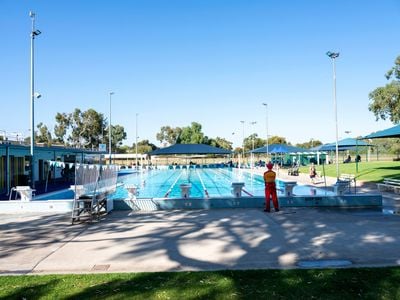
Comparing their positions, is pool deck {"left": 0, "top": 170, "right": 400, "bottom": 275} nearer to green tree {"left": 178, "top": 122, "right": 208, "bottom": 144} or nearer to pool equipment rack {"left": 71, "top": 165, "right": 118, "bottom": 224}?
pool equipment rack {"left": 71, "top": 165, "right": 118, "bottom": 224}

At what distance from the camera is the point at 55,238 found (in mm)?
8195

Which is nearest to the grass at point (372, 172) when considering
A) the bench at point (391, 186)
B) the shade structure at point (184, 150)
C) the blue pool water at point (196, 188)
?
the bench at point (391, 186)

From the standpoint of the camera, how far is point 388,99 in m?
33.3

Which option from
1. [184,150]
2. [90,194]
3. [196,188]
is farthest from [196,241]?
[184,150]

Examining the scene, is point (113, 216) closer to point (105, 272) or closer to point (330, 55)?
point (105, 272)

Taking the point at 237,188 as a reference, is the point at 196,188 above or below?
below

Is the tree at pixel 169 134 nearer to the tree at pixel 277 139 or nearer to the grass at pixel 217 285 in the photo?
the tree at pixel 277 139

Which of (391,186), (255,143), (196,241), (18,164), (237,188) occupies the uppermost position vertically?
(255,143)

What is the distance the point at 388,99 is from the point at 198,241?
104 ft

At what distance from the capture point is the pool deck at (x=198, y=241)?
234 inches

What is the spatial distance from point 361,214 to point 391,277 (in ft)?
21.1

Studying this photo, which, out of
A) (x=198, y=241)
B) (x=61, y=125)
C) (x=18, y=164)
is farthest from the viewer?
(x=61, y=125)

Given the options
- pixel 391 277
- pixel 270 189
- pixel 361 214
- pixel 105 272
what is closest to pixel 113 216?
pixel 270 189

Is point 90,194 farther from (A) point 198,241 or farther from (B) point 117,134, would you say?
(B) point 117,134
